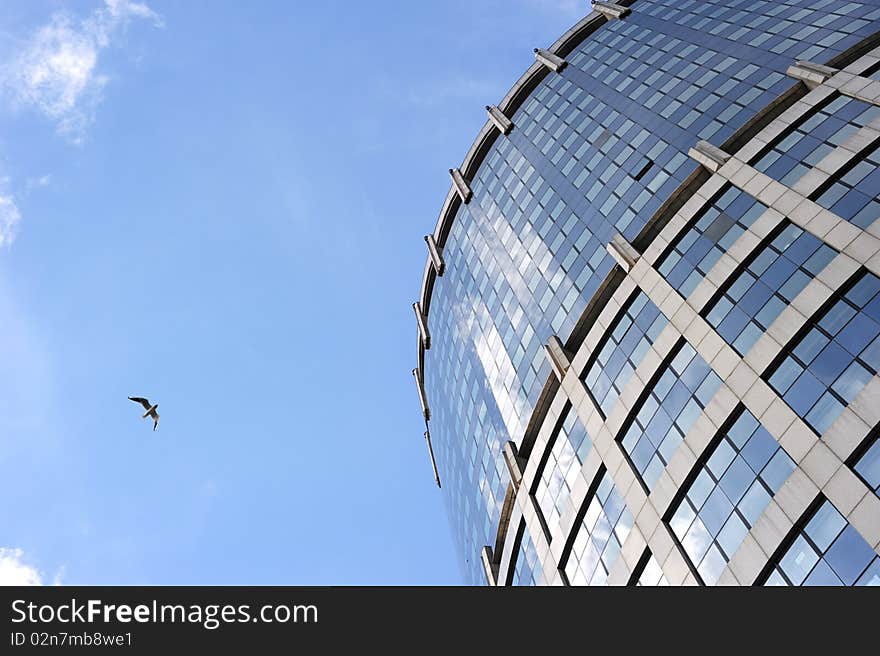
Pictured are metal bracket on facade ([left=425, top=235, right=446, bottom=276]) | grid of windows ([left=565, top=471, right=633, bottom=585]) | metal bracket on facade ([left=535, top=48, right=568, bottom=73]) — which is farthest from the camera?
metal bracket on facade ([left=425, top=235, right=446, bottom=276])

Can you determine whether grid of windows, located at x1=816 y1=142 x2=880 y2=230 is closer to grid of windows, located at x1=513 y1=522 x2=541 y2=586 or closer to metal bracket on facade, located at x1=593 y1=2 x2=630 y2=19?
grid of windows, located at x1=513 y1=522 x2=541 y2=586

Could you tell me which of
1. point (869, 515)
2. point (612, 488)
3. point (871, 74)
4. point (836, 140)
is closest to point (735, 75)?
point (871, 74)

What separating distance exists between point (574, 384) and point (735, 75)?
20.9 metres

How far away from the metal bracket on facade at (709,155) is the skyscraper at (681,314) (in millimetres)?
135

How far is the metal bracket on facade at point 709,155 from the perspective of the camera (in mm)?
36625

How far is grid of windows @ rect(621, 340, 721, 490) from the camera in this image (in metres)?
30.4

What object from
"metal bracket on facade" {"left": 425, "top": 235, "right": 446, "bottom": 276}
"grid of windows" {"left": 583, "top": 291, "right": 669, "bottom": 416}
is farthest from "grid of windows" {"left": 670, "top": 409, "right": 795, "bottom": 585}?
"metal bracket on facade" {"left": 425, "top": 235, "right": 446, "bottom": 276}

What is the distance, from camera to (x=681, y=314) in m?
32.9

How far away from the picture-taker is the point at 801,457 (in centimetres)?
2434

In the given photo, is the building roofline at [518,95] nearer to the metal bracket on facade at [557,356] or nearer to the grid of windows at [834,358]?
the metal bracket on facade at [557,356]

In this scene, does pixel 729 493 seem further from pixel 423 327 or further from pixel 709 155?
pixel 423 327

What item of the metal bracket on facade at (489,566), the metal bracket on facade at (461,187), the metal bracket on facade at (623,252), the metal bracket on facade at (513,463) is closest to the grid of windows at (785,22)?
the metal bracket on facade at (623,252)

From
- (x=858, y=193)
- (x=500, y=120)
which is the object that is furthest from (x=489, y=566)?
(x=500, y=120)

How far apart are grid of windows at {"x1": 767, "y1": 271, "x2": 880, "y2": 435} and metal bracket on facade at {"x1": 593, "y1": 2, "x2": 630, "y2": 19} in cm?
4462
